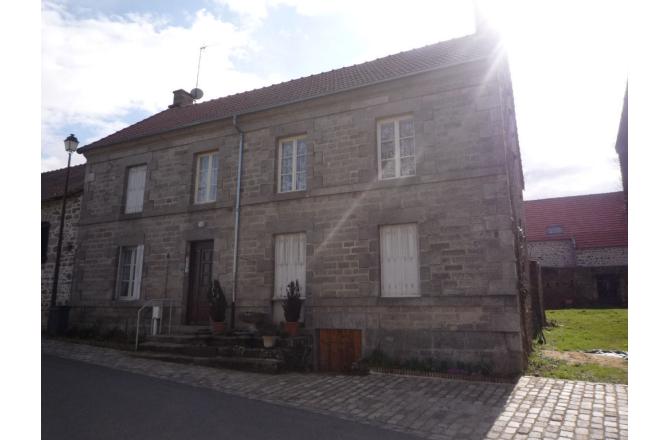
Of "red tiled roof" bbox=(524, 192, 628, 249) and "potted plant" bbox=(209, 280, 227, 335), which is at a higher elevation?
"red tiled roof" bbox=(524, 192, 628, 249)

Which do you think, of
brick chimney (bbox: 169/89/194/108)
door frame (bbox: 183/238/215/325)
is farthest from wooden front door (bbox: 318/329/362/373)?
brick chimney (bbox: 169/89/194/108)

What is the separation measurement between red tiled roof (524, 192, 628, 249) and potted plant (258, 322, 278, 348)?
20928 mm

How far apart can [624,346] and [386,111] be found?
7696 millimetres

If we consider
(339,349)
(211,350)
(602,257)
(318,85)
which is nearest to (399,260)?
(339,349)

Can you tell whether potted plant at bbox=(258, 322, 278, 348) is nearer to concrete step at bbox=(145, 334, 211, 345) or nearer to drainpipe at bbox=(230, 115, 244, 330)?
drainpipe at bbox=(230, 115, 244, 330)

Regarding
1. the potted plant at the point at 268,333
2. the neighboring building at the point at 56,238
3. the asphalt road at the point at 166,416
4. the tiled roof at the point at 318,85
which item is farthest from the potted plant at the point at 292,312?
the neighboring building at the point at 56,238

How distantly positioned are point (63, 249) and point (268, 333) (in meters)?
8.52

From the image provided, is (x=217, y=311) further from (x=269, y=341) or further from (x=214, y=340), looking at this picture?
(x=269, y=341)

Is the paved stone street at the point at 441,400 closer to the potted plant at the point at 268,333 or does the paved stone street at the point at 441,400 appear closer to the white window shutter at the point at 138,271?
the potted plant at the point at 268,333

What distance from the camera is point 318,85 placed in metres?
11.4

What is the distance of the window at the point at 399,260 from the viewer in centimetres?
859

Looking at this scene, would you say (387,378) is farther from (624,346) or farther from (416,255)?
(624,346)

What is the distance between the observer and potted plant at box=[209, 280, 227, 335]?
9.49 m

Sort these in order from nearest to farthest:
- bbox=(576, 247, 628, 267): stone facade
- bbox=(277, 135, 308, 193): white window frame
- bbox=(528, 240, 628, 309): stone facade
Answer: bbox=(277, 135, 308, 193): white window frame
bbox=(528, 240, 628, 309): stone facade
bbox=(576, 247, 628, 267): stone facade
